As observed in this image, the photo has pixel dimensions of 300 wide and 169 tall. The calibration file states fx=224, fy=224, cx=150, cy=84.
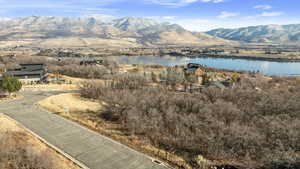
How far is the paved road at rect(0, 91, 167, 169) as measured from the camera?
13.3 meters

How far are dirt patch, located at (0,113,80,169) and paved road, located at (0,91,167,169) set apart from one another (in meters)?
0.50

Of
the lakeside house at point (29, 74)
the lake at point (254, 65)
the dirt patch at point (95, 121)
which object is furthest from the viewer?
the lake at point (254, 65)

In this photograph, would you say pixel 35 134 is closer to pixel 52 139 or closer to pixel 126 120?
pixel 52 139

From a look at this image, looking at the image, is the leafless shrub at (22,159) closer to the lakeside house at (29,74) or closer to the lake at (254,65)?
the lakeside house at (29,74)

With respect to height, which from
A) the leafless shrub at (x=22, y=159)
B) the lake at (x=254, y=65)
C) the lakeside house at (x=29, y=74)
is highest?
the lakeside house at (x=29, y=74)

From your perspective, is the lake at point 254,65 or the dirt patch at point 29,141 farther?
the lake at point 254,65

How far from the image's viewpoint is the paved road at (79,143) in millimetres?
13273

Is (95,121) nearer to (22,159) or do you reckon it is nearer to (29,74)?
(22,159)

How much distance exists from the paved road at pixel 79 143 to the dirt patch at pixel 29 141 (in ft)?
1.66

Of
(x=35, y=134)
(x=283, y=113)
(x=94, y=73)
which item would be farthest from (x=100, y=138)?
(x=94, y=73)

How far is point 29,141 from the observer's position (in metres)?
15.4

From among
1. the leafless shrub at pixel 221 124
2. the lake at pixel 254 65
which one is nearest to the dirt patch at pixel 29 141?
the leafless shrub at pixel 221 124

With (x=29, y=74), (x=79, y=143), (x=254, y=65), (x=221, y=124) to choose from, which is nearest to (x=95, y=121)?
(x=79, y=143)

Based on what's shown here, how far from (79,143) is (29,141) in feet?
10.9
